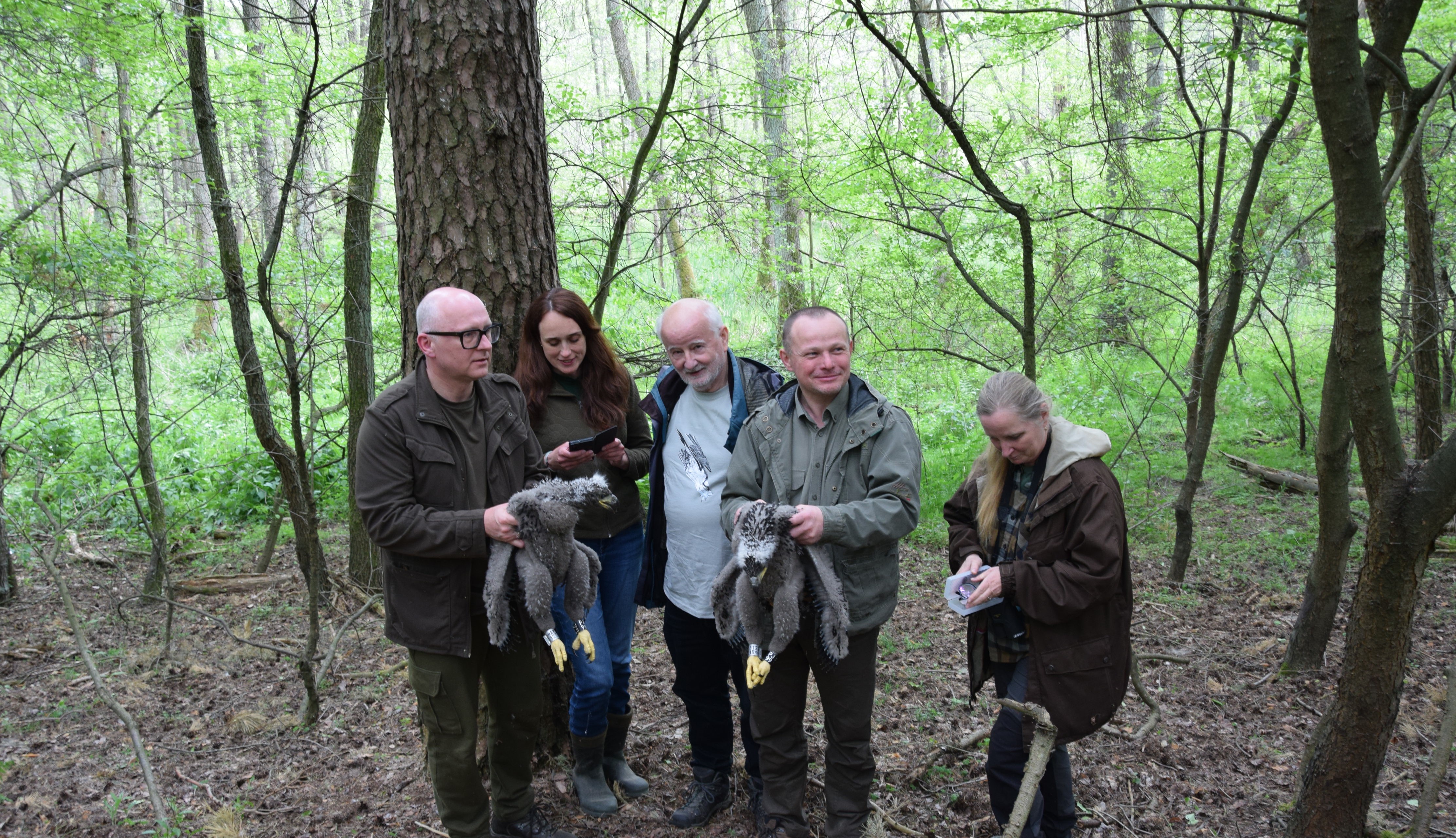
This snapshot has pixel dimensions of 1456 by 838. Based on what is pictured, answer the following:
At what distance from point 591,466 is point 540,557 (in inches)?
24.8

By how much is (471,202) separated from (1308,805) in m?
3.86

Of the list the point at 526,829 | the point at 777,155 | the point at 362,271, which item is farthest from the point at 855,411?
the point at 777,155

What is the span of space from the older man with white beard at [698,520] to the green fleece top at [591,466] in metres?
0.10

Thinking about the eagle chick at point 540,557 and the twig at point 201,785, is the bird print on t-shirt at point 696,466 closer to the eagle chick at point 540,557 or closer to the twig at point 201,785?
the eagle chick at point 540,557

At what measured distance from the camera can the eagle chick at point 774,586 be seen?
2451mm

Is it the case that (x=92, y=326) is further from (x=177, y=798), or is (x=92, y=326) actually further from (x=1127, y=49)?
(x=1127, y=49)

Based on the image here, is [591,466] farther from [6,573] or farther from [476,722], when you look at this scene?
[6,573]

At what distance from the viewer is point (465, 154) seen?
3293 mm

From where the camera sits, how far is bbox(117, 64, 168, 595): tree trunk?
239 inches

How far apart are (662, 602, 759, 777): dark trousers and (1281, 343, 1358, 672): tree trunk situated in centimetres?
295

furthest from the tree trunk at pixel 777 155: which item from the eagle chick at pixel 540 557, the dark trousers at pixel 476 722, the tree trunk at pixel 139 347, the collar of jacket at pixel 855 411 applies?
the tree trunk at pixel 139 347

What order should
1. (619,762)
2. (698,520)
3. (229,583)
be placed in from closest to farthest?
(698,520) < (619,762) < (229,583)

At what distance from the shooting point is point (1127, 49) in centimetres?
623

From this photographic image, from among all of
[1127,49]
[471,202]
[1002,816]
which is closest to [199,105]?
[471,202]
